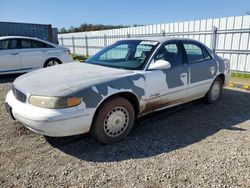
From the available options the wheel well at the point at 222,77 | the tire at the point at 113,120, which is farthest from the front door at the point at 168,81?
the wheel well at the point at 222,77

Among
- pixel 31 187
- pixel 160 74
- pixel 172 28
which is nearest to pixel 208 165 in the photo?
pixel 160 74

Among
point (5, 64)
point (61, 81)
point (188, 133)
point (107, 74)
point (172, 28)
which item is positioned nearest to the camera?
point (61, 81)

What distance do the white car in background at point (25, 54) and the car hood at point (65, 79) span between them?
190 inches

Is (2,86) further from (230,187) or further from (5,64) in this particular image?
(230,187)

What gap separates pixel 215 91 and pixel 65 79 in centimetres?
359

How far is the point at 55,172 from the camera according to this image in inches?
102

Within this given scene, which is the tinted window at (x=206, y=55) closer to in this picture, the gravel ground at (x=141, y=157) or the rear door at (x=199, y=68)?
the rear door at (x=199, y=68)

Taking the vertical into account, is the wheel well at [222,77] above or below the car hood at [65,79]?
below

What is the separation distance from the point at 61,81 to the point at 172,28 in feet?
28.8

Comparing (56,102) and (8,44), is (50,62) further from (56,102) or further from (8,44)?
(56,102)

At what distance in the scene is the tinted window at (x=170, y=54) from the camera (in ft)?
12.6

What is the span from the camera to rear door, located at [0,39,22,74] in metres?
7.58

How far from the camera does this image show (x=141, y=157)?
2920 mm

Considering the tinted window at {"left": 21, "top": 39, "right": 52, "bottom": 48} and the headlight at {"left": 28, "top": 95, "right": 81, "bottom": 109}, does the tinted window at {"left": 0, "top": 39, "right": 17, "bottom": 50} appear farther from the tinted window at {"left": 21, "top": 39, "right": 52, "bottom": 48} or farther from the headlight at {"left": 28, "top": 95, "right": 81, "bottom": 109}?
the headlight at {"left": 28, "top": 95, "right": 81, "bottom": 109}
